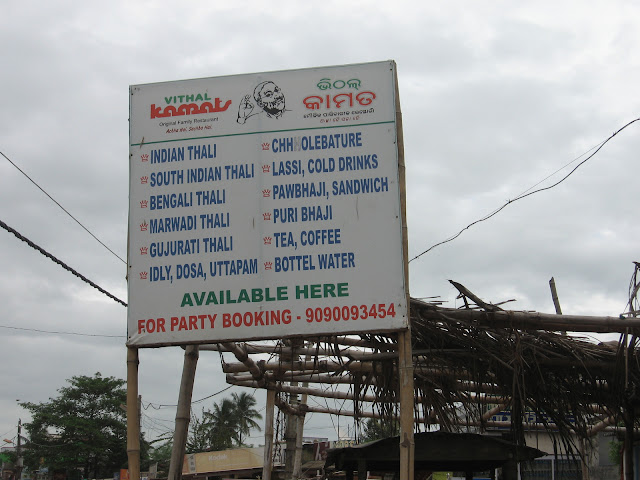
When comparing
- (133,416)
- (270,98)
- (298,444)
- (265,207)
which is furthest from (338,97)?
(298,444)

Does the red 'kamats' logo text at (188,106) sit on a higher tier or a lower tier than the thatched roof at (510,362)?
higher

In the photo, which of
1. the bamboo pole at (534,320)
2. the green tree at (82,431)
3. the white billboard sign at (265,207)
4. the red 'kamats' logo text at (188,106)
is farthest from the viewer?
the green tree at (82,431)

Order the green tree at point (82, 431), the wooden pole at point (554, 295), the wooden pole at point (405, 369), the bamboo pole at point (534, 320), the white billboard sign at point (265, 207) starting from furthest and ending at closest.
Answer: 1. the green tree at point (82, 431)
2. the wooden pole at point (554, 295)
3. the bamboo pole at point (534, 320)
4. the white billboard sign at point (265, 207)
5. the wooden pole at point (405, 369)

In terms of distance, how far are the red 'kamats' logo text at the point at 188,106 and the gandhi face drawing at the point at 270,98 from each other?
280mm

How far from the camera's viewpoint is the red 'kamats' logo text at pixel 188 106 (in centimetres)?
615

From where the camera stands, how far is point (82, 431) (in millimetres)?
50250

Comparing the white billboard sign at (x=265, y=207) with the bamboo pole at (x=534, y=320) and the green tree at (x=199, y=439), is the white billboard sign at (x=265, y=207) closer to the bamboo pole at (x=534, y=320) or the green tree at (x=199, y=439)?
the bamboo pole at (x=534, y=320)

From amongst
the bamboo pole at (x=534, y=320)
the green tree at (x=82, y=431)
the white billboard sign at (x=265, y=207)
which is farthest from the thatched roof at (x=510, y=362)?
the green tree at (x=82, y=431)

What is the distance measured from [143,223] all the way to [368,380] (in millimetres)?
3051

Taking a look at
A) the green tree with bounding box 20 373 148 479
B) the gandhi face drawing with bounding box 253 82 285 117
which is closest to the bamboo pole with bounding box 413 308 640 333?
the gandhi face drawing with bounding box 253 82 285 117

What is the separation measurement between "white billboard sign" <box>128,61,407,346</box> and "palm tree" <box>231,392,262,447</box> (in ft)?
184

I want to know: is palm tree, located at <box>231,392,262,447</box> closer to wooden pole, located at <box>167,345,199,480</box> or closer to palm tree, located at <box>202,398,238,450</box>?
palm tree, located at <box>202,398,238,450</box>

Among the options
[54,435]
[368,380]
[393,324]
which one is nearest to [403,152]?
[393,324]

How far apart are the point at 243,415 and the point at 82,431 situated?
15.3 metres
